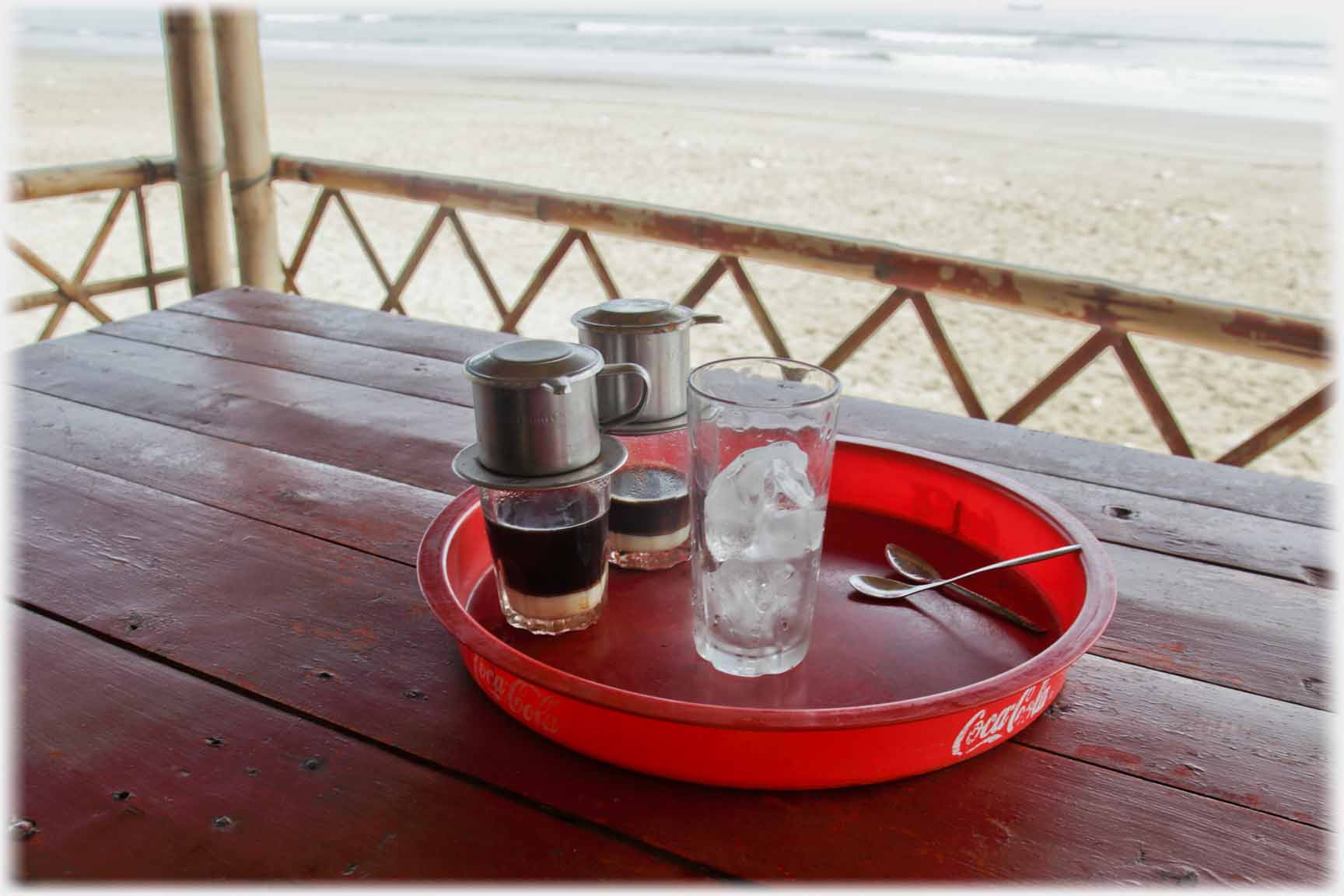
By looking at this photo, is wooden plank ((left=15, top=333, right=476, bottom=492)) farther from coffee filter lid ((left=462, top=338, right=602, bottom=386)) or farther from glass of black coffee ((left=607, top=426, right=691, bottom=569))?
coffee filter lid ((left=462, top=338, right=602, bottom=386))

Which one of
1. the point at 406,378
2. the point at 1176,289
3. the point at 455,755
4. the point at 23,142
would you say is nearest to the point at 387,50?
A: the point at 23,142

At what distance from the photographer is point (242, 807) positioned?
2.13 feet

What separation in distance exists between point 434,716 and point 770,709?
250 mm

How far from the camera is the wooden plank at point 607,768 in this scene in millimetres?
615

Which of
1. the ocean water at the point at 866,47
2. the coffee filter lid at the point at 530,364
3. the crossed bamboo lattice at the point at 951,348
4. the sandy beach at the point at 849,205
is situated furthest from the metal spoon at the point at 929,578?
the ocean water at the point at 866,47

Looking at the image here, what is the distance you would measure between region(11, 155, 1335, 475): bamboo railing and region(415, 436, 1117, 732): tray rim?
91 centimetres

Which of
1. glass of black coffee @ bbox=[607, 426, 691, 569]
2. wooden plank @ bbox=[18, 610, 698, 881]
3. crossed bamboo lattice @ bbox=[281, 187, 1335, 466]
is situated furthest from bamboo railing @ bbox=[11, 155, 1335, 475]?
wooden plank @ bbox=[18, 610, 698, 881]

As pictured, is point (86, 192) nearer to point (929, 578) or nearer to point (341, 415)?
point (341, 415)

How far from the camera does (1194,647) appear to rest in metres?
0.85

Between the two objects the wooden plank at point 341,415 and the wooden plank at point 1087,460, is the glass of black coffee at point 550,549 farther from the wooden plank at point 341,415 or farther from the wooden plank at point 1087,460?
the wooden plank at point 1087,460

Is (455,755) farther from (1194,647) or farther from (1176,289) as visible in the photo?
(1176,289)

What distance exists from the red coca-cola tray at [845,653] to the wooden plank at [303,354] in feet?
1.96

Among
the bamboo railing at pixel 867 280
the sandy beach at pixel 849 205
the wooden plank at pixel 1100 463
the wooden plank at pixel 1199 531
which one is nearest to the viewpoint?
the wooden plank at pixel 1199 531

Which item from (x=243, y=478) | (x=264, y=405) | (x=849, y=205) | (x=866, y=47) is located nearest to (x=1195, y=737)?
(x=243, y=478)
